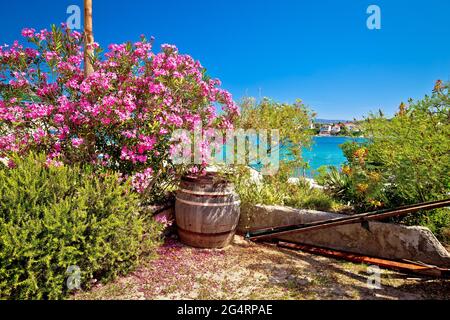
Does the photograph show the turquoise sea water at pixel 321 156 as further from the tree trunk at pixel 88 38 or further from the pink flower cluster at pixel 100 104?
the tree trunk at pixel 88 38

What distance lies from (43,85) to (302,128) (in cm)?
491

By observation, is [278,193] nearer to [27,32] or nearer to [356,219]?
[356,219]

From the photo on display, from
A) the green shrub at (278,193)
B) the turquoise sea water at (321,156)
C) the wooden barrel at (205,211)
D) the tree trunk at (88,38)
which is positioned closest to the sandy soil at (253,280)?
the wooden barrel at (205,211)

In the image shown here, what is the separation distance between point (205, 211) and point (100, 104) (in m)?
2.21

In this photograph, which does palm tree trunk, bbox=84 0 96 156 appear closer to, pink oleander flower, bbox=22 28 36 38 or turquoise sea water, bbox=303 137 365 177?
pink oleander flower, bbox=22 28 36 38

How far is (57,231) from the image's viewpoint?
3260 millimetres

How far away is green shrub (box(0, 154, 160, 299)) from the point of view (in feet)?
10.1

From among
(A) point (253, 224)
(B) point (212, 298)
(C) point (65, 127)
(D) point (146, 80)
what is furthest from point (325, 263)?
(C) point (65, 127)

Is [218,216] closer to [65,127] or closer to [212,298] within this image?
[212,298]

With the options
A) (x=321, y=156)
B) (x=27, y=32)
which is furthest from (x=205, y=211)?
(x=321, y=156)

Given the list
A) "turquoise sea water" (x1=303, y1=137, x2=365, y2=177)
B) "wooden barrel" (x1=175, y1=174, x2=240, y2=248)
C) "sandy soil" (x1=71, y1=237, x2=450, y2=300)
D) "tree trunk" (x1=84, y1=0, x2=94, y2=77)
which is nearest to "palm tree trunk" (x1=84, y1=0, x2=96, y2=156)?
"tree trunk" (x1=84, y1=0, x2=94, y2=77)

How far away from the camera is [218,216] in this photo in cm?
497

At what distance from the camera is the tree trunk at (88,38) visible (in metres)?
4.79

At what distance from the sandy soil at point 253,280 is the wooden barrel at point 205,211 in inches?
8.6
